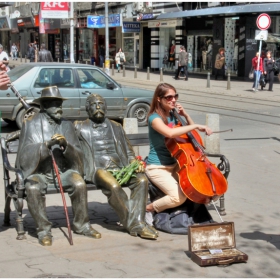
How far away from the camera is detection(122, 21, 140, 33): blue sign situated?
137 ft

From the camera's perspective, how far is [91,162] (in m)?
6.21

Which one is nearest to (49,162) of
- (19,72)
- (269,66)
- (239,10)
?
(19,72)

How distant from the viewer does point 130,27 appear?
42.1 metres

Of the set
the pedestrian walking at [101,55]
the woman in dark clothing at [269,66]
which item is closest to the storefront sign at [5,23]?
the pedestrian walking at [101,55]

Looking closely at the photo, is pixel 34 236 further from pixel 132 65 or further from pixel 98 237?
pixel 132 65

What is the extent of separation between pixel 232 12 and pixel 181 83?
4.60 metres

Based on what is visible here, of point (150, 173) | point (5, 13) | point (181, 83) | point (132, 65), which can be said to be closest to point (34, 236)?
point (150, 173)

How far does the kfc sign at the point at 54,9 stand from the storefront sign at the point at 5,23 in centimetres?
4064

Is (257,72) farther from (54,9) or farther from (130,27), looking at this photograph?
(130,27)

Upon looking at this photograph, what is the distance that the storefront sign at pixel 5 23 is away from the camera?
65688mm

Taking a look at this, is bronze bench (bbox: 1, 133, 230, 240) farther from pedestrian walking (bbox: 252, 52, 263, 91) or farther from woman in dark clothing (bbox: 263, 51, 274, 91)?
woman in dark clothing (bbox: 263, 51, 274, 91)

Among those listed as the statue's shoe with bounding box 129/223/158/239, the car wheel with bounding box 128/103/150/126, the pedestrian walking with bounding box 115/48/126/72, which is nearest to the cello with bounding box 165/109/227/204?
the statue's shoe with bounding box 129/223/158/239

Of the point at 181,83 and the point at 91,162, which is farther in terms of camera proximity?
the point at 181,83

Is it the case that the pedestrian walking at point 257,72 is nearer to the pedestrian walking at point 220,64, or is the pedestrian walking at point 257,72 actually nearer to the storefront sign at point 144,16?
the pedestrian walking at point 220,64
